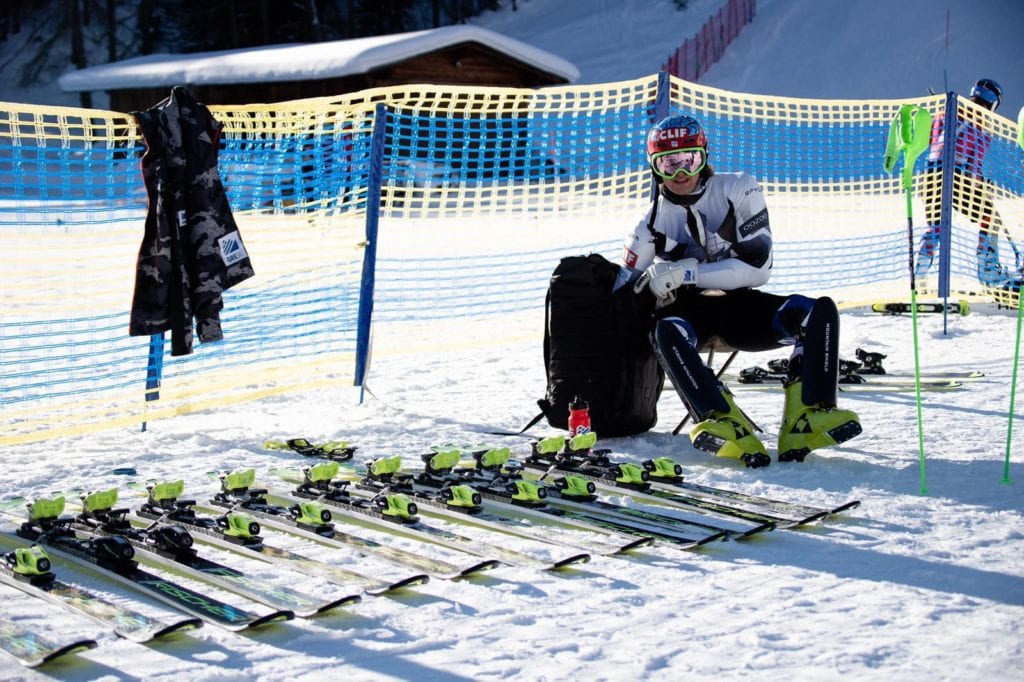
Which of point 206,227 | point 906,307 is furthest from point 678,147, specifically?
point 906,307

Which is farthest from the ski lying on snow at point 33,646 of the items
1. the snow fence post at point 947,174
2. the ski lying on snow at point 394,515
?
the snow fence post at point 947,174

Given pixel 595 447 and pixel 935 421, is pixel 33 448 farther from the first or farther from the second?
pixel 935 421

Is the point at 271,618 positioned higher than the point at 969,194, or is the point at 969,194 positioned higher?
the point at 969,194

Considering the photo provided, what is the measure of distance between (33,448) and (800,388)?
3712mm

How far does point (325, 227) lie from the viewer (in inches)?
317

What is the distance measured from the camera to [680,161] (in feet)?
19.2

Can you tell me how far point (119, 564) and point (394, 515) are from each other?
1.03 metres

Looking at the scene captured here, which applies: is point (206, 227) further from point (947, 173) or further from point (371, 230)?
point (947, 173)

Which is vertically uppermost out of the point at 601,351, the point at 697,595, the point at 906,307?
the point at 601,351

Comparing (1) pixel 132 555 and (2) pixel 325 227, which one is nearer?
(1) pixel 132 555

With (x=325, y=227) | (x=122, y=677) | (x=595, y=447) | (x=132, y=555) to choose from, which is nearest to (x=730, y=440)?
(x=595, y=447)

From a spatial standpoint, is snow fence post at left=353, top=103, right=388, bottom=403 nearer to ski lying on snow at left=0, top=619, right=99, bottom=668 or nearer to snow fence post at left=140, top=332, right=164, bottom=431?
snow fence post at left=140, top=332, right=164, bottom=431

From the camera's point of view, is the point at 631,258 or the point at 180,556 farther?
the point at 631,258

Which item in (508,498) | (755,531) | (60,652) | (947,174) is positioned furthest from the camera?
(947,174)
